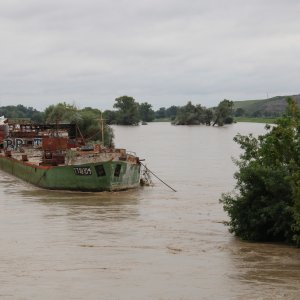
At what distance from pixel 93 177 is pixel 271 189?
16.6 metres

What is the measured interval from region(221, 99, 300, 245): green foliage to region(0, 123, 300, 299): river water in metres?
0.62

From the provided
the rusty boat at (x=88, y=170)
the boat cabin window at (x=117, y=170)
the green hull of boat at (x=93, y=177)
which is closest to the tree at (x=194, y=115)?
the rusty boat at (x=88, y=170)

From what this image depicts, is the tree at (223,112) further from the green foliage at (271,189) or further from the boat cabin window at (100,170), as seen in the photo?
the green foliage at (271,189)

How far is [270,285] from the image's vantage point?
13.6 m

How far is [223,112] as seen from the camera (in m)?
176

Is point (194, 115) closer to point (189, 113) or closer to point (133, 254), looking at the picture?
point (189, 113)

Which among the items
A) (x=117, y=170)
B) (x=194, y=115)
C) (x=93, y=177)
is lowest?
(x=93, y=177)

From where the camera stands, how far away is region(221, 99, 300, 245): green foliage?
17781 millimetres

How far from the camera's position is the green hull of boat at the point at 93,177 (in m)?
33.2

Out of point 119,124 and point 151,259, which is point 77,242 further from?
point 119,124

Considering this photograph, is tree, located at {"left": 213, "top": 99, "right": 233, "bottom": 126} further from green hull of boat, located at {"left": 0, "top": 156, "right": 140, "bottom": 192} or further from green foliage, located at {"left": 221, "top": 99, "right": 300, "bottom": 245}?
green foliage, located at {"left": 221, "top": 99, "right": 300, "bottom": 245}

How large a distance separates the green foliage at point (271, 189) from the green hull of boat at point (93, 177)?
14648mm

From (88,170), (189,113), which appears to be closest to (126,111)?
(189,113)

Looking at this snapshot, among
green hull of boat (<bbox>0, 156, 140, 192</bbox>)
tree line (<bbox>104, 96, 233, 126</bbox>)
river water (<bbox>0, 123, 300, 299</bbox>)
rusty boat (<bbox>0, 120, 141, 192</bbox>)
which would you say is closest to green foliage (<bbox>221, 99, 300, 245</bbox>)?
river water (<bbox>0, 123, 300, 299</bbox>)
